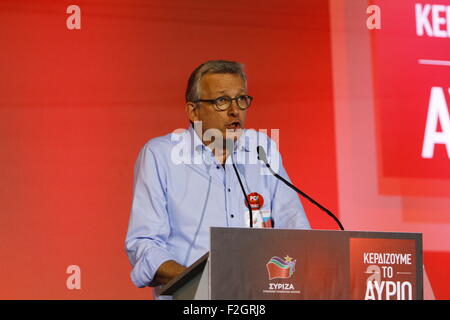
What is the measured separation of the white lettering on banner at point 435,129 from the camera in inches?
156

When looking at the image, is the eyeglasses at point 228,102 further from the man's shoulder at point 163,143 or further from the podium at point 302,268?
the podium at point 302,268

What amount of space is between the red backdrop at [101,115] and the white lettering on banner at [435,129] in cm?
51

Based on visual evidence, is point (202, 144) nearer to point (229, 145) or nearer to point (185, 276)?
point (229, 145)

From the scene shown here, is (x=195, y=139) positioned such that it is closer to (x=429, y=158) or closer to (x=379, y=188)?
(x=379, y=188)

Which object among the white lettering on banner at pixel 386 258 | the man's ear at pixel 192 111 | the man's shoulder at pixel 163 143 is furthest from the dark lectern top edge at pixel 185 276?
the man's ear at pixel 192 111

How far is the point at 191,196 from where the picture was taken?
2.80 m

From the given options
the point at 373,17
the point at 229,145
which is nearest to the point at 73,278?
the point at 229,145

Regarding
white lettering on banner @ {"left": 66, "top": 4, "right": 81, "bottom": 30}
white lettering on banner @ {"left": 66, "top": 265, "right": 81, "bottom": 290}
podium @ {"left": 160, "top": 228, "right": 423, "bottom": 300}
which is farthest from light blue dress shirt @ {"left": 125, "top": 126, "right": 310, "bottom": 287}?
white lettering on banner @ {"left": 66, "top": 4, "right": 81, "bottom": 30}

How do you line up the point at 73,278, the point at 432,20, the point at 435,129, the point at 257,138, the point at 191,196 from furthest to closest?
1. the point at 432,20
2. the point at 435,129
3. the point at 73,278
4. the point at 257,138
5. the point at 191,196

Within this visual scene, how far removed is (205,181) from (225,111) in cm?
28

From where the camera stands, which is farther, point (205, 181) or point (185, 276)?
point (205, 181)

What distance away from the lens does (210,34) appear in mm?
3820

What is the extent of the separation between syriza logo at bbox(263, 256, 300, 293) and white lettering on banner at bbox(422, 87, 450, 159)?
7.54 ft

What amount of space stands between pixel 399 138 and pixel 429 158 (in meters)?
0.20
